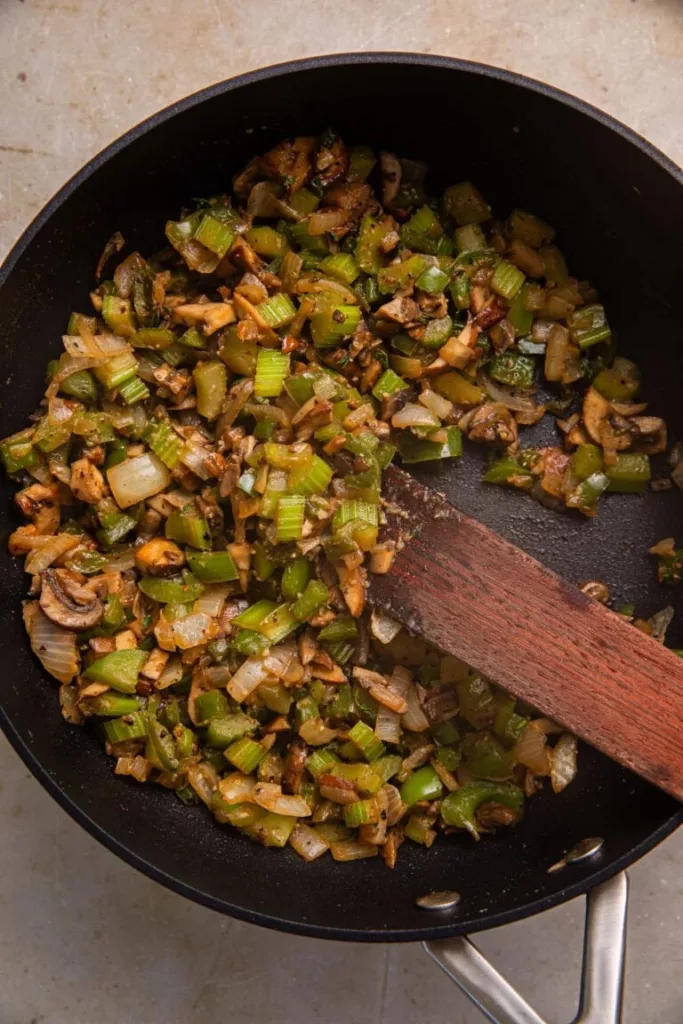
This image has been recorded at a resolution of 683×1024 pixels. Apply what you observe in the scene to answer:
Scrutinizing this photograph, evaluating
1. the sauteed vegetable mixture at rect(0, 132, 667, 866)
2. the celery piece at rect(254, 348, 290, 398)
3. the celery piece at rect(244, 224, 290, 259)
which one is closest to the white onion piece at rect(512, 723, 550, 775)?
the sauteed vegetable mixture at rect(0, 132, 667, 866)

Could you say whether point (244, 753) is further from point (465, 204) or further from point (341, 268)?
point (465, 204)

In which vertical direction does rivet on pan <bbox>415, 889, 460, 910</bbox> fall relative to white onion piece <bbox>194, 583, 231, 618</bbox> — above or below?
below

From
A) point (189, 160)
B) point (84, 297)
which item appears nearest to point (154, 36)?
point (189, 160)

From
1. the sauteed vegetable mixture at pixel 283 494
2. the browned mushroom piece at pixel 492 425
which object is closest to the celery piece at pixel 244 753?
the sauteed vegetable mixture at pixel 283 494

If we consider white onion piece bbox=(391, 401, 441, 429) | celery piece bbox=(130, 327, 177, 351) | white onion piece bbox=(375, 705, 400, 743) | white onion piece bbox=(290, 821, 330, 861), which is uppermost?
white onion piece bbox=(391, 401, 441, 429)

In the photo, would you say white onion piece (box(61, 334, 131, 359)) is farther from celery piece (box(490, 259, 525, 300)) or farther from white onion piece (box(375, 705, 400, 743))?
white onion piece (box(375, 705, 400, 743))
